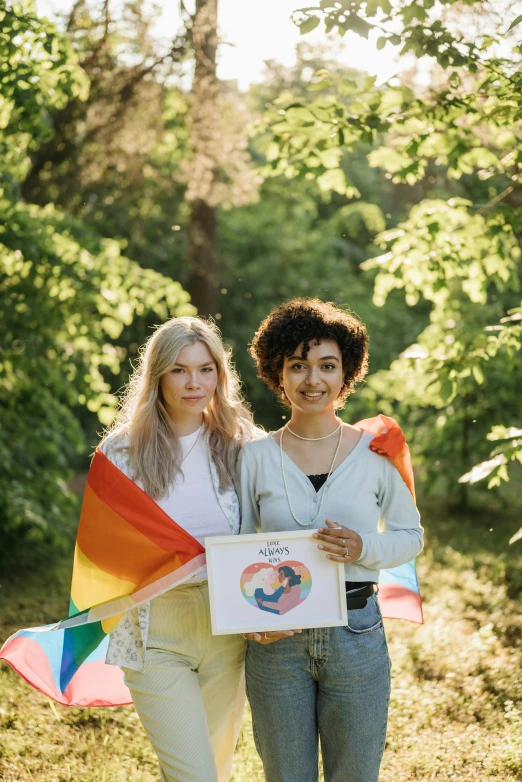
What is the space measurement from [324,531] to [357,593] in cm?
32

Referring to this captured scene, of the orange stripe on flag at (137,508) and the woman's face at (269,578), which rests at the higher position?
the orange stripe on flag at (137,508)

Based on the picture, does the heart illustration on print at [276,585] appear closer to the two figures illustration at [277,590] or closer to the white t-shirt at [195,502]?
the two figures illustration at [277,590]

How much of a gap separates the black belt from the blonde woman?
53cm

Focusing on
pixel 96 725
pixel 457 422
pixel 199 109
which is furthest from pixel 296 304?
pixel 199 109

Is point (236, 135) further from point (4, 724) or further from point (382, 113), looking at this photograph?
point (4, 724)

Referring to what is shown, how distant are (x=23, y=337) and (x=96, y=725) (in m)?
3.45

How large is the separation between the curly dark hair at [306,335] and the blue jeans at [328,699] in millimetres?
905

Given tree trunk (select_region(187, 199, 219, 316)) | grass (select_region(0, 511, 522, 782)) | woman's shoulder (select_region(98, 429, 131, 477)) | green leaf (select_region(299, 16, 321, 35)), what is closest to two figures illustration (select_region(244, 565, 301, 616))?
woman's shoulder (select_region(98, 429, 131, 477))

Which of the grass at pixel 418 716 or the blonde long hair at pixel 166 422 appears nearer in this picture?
the blonde long hair at pixel 166 422

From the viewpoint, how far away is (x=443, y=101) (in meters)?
4.48

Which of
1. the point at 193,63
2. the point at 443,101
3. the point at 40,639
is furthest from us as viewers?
the point at 193,63

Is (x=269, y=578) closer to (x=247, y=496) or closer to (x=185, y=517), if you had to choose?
(x=247, y=496)

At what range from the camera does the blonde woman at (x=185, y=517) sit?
117 inches

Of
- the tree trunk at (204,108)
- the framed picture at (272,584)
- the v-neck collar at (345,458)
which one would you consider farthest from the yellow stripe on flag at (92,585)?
the tree trunk at (204,108)
